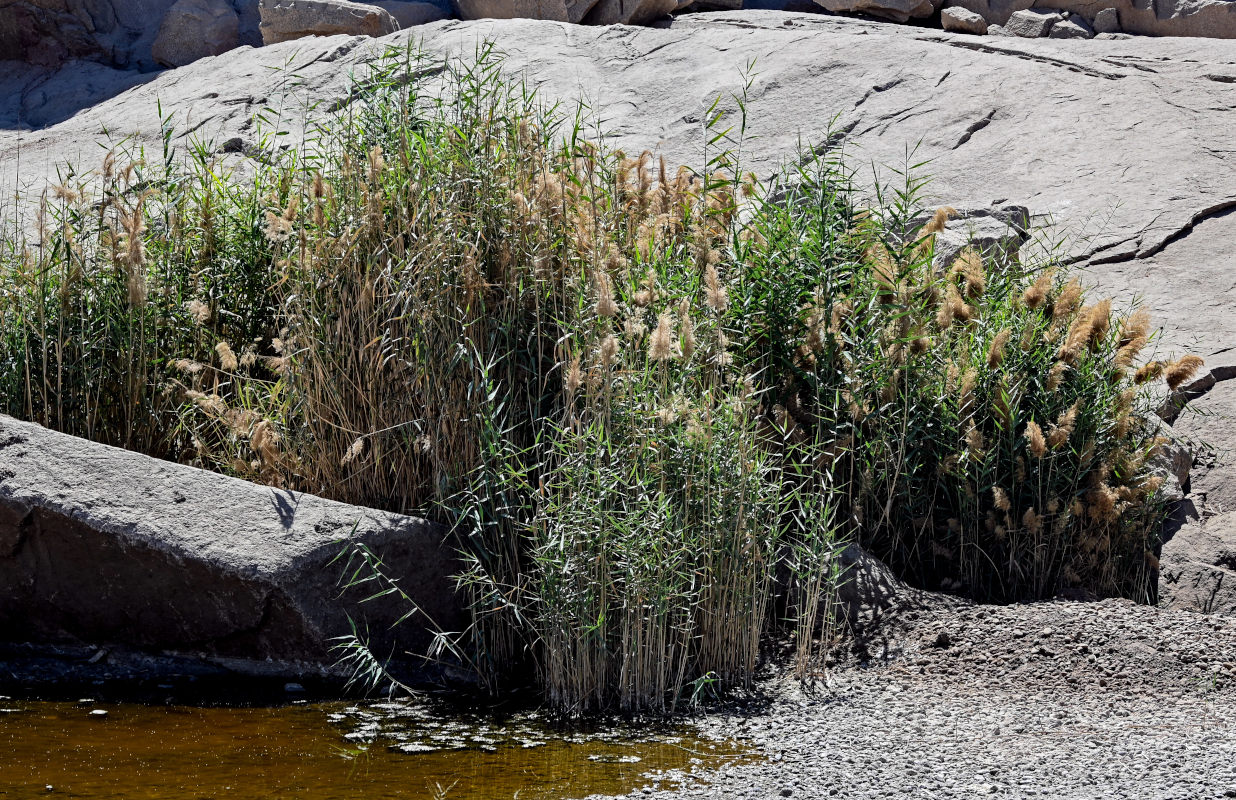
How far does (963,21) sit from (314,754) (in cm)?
969

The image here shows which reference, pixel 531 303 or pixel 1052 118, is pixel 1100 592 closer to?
pixel 531 303

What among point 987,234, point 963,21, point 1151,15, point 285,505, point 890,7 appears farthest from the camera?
point 890,7

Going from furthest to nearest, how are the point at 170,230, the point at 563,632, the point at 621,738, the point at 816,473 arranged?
the point at 170,230 → the point at 816,473 → the point at 563,632 → the point at 621,738

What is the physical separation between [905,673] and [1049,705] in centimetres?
54

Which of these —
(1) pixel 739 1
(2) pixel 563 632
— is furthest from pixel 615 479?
(1) pixel 739 1

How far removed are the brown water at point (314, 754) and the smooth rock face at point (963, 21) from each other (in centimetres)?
907

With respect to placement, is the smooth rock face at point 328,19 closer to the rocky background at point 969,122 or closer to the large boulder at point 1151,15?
the rocky background at point 969,122

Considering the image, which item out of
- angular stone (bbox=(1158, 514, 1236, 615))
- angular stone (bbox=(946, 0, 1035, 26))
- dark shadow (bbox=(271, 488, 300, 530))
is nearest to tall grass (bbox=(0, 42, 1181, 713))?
angular stone (bbox=(1158, 514, 1236, 615))

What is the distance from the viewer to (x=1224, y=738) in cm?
395

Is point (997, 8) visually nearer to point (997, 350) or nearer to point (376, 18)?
point (376, 18)

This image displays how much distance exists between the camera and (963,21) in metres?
11.5

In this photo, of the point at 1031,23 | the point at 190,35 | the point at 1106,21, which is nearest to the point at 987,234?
the point at 1031,23

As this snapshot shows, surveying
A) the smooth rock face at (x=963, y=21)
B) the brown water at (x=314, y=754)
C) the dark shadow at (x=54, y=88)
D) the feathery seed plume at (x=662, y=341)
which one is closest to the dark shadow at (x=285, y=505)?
the brown water at (x=314, y=754)

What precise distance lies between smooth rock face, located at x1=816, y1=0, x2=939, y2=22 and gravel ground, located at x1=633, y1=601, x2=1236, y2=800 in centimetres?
876
